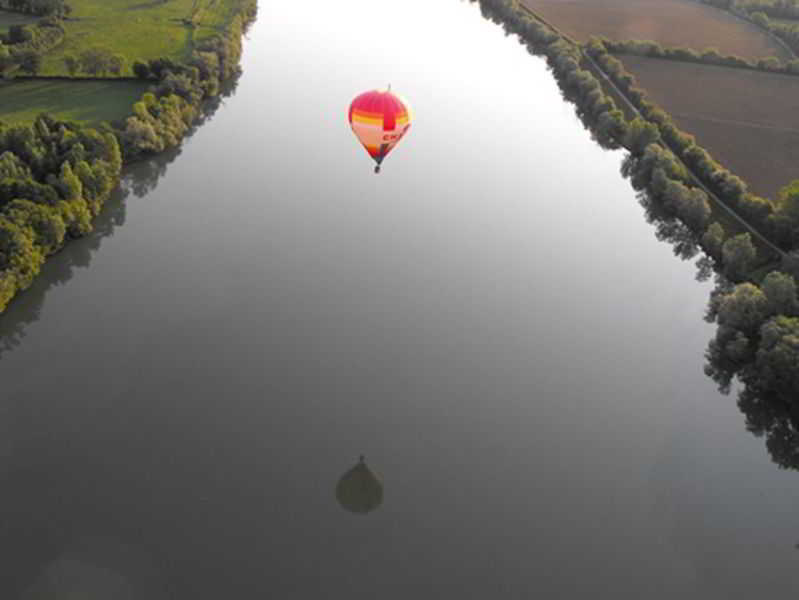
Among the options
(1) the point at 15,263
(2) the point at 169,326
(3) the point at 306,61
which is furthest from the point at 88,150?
(3) the point at 306,61

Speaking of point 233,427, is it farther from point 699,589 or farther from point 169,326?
point 699,589

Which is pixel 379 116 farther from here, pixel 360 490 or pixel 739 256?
pixel 739 256

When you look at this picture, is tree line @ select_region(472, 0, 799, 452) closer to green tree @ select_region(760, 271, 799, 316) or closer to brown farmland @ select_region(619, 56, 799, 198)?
green tree @ select_region(760, 271, 799, 316)

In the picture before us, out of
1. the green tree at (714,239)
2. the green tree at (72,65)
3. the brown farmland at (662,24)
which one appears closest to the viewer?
the green tree at (714,239)

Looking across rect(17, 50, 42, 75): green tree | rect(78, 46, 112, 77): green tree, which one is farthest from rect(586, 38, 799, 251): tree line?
rect(17, 50, 42, 75): green tree

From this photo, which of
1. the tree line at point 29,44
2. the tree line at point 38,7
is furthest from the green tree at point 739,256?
the tree line at point 38,7

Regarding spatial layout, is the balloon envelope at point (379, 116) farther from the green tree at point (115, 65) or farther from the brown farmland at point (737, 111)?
the green tree at point (115, 65)

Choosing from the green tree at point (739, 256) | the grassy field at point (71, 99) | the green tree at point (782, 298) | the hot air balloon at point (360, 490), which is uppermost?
the grassy field at point (71, 99)
